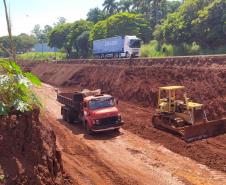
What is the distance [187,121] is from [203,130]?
1.08 meters

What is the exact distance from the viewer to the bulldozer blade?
61.3ft

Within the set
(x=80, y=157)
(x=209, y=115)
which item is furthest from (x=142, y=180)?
(x=209, y=115)

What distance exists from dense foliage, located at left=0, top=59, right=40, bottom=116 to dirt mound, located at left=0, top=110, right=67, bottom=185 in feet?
0.99

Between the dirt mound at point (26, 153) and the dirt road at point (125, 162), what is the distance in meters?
2.45

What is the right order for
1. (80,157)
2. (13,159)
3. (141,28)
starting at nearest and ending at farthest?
(13,159) < (80,157) < (141,28)

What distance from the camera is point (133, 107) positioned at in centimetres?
→ 2975

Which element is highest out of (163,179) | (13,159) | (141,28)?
(141,28)

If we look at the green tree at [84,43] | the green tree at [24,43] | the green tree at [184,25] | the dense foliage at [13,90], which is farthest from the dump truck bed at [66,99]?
the green tree at [24,43]

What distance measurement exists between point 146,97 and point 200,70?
16.0 feet

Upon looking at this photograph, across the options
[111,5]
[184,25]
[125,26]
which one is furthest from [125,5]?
[184,25]

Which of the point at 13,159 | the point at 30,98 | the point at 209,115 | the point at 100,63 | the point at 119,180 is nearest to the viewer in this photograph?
the point at 13,159

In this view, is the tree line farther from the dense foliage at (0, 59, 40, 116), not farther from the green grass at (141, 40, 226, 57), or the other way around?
the dense foliage at (0, 59, 40, 116)

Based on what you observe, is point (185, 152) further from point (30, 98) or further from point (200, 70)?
point (200, 70)

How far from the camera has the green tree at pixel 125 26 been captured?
7040 centimetres
